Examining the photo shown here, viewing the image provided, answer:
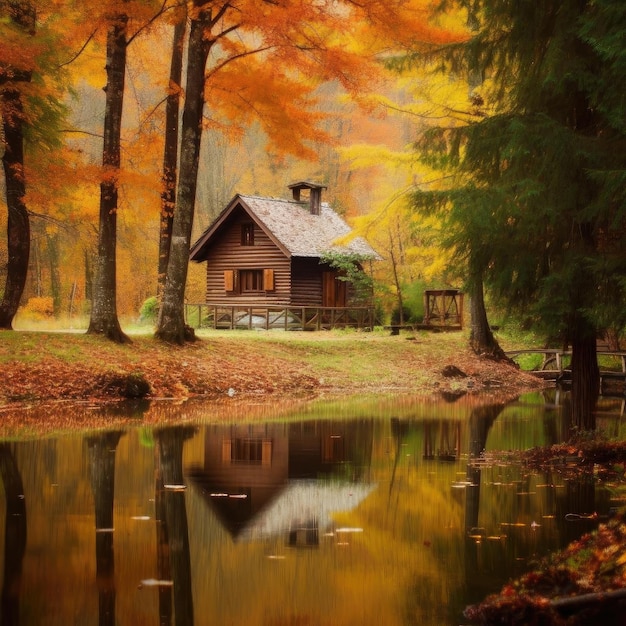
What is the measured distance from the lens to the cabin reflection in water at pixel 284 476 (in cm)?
745

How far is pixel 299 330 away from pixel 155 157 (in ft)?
47.3

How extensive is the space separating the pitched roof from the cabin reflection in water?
26022mm

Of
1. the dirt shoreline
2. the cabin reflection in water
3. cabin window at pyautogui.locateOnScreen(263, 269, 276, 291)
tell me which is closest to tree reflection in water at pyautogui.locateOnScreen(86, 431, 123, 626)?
the cabin reflection in water

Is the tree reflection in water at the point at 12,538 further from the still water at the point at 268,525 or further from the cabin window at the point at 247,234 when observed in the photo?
the cabin window at the point at 247,234

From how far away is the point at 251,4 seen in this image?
20703 millimetres

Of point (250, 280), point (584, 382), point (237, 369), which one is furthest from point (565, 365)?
point (250, 280)

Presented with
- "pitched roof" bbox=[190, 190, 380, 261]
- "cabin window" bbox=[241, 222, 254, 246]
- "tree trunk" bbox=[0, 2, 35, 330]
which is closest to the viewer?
"tree trunk" bbox=[0, 2, 35, 330]

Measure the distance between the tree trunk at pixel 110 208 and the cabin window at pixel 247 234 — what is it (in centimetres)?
2064

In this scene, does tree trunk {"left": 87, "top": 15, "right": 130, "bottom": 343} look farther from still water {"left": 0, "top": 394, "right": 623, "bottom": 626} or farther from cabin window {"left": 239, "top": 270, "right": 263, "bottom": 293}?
cabin window {"left": 239, "top": 270, "right": 263, "bottom": 293}

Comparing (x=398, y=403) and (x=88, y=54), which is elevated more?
(x=88, y=54)

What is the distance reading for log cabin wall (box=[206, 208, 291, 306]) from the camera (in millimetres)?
41594

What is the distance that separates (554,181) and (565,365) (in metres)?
19.0

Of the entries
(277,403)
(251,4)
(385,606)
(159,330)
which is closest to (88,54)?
(251,4)

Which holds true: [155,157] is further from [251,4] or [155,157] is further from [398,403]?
[398,403]
